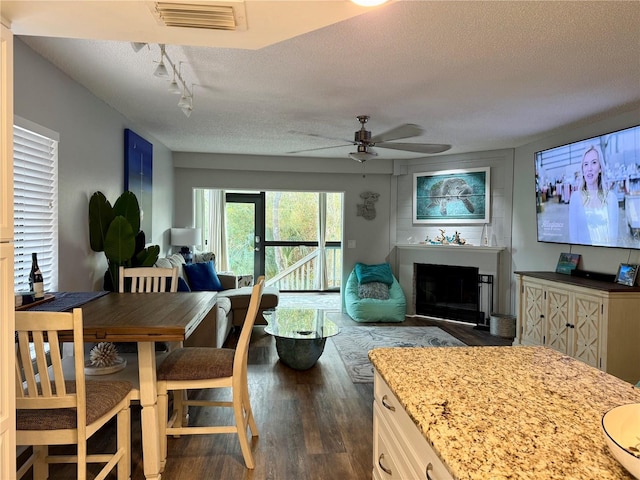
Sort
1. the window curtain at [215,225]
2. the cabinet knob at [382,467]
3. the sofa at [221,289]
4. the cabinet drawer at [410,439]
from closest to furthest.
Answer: the cabinet drawer at [410,439] → the cabinet knob at [382,467] → the sofa at [221,289] → the window curtain at [215,225]

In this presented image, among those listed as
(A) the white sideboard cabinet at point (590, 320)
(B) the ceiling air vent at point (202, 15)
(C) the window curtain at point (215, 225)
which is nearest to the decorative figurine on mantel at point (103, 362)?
(B) the ceiling air vent at point (202, 15)

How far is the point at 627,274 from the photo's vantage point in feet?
12.0

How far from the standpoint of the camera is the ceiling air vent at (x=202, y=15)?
1513 mm

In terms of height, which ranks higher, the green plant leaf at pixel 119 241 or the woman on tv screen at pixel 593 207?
the woman on tv screen at pixel 593 207

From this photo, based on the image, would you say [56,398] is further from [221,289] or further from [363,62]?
[221,289]

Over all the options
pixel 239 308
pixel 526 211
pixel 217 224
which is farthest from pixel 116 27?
pixel 217 224

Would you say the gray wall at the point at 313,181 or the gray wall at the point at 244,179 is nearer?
the gray wall at the point at 244,179

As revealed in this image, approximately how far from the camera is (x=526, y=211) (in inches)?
210

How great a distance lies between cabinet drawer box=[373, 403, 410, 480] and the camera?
1297 millimetres

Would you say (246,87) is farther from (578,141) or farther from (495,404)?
(578,141)

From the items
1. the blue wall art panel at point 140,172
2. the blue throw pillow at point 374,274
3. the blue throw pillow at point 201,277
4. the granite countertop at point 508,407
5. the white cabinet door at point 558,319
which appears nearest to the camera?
the granite countertop at point 508,407

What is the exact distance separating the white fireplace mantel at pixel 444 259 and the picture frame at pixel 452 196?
16.2 inches

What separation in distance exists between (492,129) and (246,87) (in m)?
2.72

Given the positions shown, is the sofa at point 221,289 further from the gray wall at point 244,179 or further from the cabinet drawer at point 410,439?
the cabinet drawer at point 410,439
